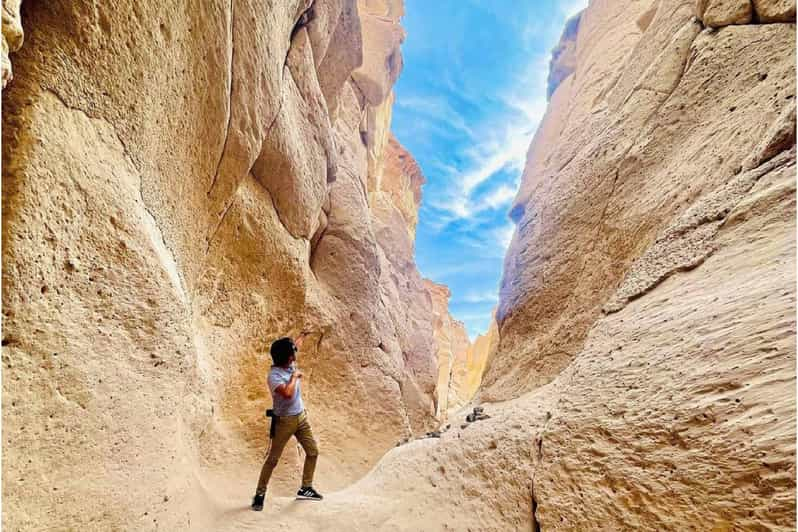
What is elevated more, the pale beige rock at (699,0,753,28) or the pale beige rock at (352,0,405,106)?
the pale beige rock at (352,0,405,106)

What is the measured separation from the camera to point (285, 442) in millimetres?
3342

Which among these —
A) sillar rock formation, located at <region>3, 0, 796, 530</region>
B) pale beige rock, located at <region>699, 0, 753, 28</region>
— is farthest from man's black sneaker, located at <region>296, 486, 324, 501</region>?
pale beige rock, located at <region>699, 0, 753, 28</region>

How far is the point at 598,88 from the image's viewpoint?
704 centimetres

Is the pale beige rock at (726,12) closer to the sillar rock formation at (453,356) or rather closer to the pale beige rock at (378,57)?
the pale beige rock at (378,57)

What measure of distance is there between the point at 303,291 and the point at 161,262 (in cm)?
322

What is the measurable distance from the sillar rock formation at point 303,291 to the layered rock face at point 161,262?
0.05 ft

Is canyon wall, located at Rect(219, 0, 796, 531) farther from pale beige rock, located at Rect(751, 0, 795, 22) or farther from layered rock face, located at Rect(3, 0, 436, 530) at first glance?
layered rock face, located at Rect(3, 0, 436, 530)

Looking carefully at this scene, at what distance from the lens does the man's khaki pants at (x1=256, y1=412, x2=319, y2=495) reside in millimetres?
3283

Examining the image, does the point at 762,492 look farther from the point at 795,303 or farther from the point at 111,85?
the point at 111,85

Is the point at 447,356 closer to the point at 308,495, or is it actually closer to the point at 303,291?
the point at 303,291

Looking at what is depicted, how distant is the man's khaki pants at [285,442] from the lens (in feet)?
10.8

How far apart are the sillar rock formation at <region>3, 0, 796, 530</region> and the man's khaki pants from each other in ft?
0.95

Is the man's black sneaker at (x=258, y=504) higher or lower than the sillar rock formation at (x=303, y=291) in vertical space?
lower

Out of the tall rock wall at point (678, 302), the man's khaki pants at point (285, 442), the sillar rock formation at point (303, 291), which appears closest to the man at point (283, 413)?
the man's khaki pants at point (285, 442)
